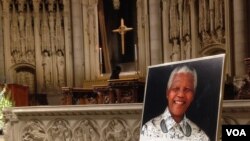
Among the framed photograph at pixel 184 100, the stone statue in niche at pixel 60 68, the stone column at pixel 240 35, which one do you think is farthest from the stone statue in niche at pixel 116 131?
the stone statue in niche at pixel 60 68

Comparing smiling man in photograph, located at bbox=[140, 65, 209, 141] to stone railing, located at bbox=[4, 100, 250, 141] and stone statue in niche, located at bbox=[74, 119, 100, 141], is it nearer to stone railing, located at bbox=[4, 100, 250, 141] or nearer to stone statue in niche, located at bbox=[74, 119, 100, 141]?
stone railing, located at bbox=[4, 100, 250, 141]

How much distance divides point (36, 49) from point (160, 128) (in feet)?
33.9

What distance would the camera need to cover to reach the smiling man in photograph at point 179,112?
8.71ft

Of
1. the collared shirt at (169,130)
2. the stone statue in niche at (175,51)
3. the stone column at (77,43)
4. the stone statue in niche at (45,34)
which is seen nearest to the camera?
the collared shirt at (169,130)

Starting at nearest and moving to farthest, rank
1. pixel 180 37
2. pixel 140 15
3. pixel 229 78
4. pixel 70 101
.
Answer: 1. pixel 229 78
2. pixel 70 101
3. pixel 180 37
4. pixel 140 15

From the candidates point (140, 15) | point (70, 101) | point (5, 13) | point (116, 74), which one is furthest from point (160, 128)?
point (5, 13)

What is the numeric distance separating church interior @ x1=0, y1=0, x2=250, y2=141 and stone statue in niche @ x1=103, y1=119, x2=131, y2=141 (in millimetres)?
2191

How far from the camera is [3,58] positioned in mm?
12711

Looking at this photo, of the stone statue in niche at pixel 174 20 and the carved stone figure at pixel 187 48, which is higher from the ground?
the stone statue in niche at pixel 174 20

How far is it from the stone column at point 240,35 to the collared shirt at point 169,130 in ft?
19.1

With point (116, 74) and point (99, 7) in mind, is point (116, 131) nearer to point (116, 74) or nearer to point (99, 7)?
point (116, 74)

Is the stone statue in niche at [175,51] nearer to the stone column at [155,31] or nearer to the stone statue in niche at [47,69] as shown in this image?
the stone column at [155,31]

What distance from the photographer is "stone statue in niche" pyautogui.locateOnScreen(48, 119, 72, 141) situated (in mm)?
5246

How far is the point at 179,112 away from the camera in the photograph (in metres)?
2.74
